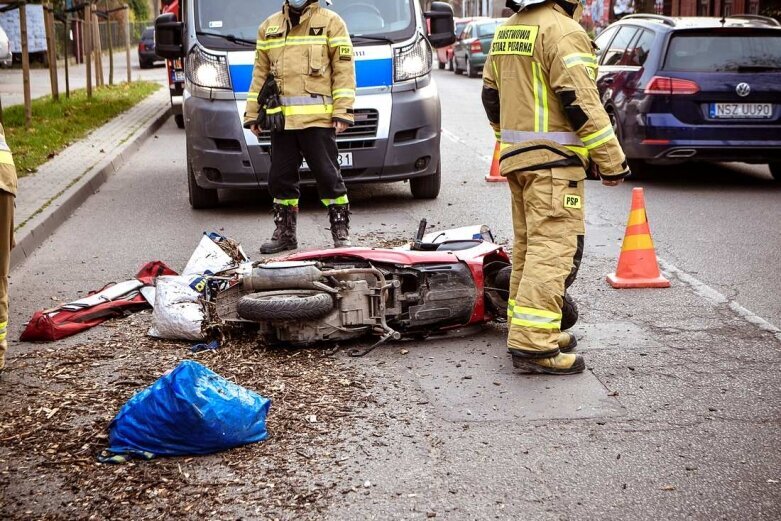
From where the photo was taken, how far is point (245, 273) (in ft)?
18.6

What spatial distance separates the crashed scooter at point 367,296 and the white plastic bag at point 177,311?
0.18 metres

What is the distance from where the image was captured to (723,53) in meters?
10.9

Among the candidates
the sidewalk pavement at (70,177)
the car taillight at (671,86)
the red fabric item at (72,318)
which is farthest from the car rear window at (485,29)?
the red fabric item at (72,318)

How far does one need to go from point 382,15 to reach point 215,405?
6327mm

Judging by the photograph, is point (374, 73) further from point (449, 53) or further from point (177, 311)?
point (449, 53)

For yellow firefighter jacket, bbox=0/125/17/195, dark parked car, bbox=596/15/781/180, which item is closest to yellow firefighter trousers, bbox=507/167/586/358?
yellow firefighter jacket, bbox=0/125/17/195

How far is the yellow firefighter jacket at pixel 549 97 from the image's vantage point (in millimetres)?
4977

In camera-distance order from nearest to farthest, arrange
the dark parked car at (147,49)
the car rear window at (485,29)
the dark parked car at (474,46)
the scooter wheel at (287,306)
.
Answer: the scooter wheel at (287,306)
the dark parked car at (474,46)
the car rear window at (485,29)
the dark parked car at (147,49)

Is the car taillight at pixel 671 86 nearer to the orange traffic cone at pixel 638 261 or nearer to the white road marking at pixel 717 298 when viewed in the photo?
the white road marking at pixel 717 298

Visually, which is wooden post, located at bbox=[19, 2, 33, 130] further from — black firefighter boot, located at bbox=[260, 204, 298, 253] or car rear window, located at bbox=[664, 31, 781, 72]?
car rear window, located at bbox=[664, 31, 781, 72]

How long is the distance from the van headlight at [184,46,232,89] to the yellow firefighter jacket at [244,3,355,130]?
179cm

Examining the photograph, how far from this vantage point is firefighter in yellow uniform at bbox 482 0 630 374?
16.6 ft

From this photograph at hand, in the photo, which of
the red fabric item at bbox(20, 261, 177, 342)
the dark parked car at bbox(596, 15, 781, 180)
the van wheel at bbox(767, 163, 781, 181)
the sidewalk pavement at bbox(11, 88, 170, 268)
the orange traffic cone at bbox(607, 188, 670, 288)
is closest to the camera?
the red fabric item at bbox(20, 261, 177, 342)

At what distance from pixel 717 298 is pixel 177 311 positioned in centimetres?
323
